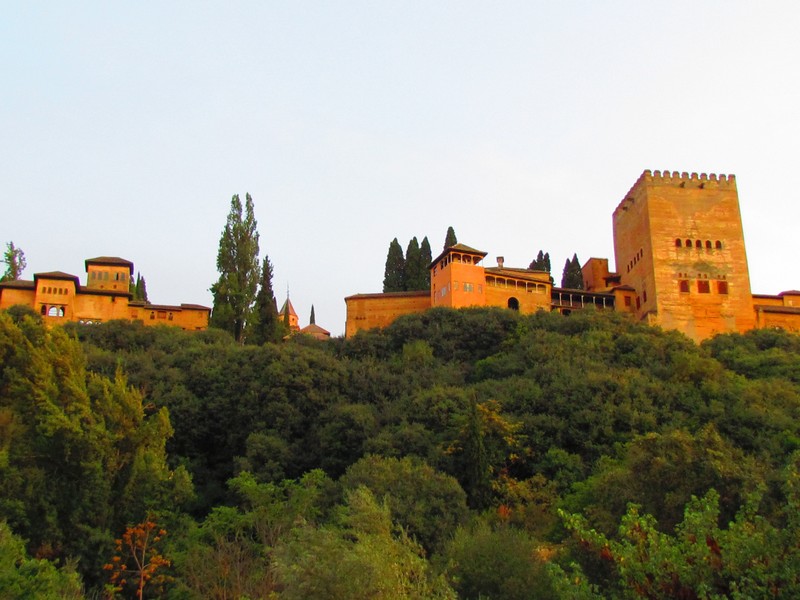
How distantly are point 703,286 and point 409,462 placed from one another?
28.5m

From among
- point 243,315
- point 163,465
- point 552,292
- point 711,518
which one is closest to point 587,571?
point 711,518

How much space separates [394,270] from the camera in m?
55.9

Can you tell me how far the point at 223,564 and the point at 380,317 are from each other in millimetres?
29070

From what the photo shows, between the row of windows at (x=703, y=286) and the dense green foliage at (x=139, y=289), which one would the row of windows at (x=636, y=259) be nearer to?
the row of windows at (x=703, y=286)

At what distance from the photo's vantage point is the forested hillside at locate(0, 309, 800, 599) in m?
12.2

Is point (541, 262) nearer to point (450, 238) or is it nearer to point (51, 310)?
point (450, 238)

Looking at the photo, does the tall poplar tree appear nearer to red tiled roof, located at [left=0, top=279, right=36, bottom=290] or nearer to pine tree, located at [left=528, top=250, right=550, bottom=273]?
red tiled roof, located at [left=0, top=279, right=36, bottom=290]

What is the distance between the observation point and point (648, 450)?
19.7 meters

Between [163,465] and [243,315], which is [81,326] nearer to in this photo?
[243,315]

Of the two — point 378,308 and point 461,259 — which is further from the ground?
point 461,259

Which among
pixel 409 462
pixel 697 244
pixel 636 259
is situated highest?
pixel 697 244

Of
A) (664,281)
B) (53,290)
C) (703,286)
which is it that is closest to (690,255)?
(703,286)

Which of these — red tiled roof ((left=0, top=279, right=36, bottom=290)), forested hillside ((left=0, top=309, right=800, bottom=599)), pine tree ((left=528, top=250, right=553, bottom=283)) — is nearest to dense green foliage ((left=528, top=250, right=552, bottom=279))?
pine tree ((left=528, top=250, right=553, bottom=283))

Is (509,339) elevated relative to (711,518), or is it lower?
elevated
